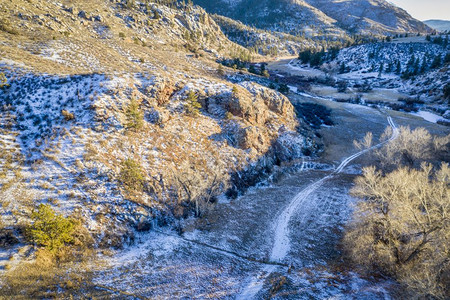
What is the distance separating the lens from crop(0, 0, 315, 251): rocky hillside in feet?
64.8

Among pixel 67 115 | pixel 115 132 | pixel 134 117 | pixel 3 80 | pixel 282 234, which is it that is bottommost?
pixel 282 234

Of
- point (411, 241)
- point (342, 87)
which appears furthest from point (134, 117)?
point (342, 87)

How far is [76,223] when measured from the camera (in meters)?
17.7

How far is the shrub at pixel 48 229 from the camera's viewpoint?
15.3 m

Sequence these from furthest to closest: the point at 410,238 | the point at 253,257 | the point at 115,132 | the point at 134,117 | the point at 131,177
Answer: the point at 134,117 → the point at 115,132 → the point at 131,177 → the point at 253,257 → the point at 410,238

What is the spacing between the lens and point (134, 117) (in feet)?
91.2

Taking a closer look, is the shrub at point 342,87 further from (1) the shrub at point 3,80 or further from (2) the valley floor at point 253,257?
(1) the shrub at point 3,80

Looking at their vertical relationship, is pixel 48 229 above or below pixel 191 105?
below

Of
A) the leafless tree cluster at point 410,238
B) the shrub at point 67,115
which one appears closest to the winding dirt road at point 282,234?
the leafless tree cluster at point 410,238

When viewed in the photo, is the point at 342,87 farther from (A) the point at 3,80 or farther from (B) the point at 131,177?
(A) the point at 3,80

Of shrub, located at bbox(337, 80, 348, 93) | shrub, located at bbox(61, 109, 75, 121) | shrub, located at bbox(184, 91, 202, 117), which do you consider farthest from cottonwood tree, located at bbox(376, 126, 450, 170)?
shrub, located at bbox(337, 80, 348, 93)

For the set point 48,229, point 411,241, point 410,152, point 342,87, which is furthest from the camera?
point 342,87

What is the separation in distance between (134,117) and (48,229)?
621 inches

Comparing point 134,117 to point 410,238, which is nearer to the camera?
point 410,238
